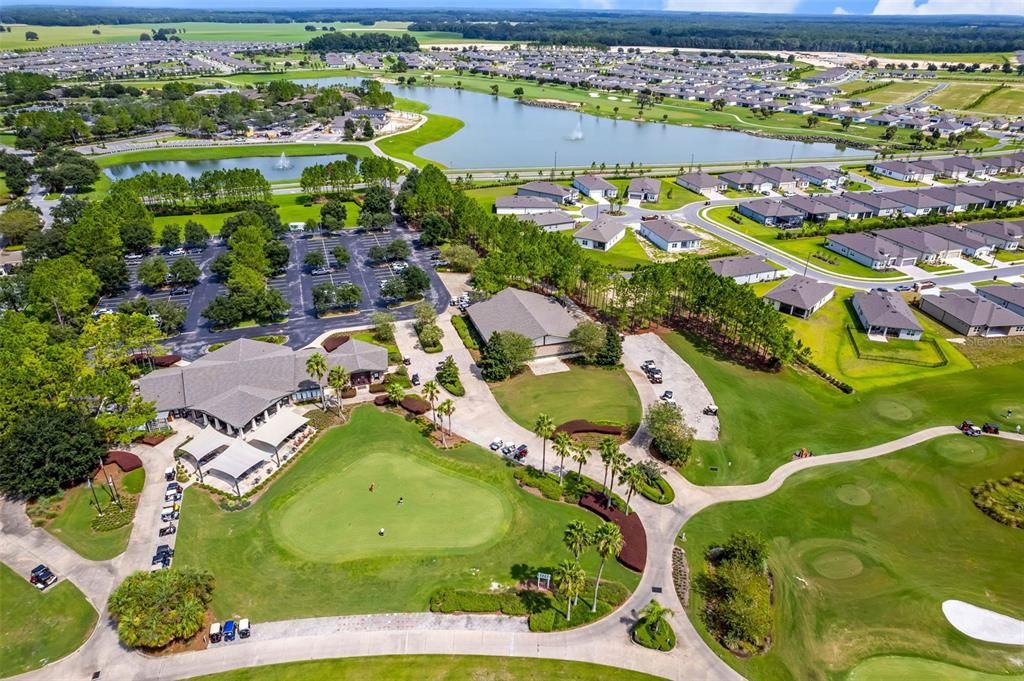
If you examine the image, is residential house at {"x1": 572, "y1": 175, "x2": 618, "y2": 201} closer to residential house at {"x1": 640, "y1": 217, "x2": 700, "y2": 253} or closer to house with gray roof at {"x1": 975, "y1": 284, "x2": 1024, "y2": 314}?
residential house at {"x1": 640, "y1": 217, "x2": 700, "y2": 253}

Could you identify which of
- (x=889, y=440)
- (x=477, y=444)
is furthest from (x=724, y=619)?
(x=889, y=440)

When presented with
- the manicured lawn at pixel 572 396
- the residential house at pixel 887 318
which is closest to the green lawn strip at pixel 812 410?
the residential house at pixel 887 318

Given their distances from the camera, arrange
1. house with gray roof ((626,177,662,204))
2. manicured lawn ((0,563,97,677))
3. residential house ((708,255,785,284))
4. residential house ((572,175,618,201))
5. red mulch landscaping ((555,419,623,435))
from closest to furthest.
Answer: manicured lawn ((0,563,97,677))
red mulch landscaping ((555,419,623,435))
residential house ((708,255,785,284))
house with gray roof ((626,177,662,204))
residential house ((572,175,618,201))

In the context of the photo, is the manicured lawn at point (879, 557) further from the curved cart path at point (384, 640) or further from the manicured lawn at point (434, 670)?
the manicured lawn at point (434, 670)

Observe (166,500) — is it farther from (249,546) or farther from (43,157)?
(43,157)

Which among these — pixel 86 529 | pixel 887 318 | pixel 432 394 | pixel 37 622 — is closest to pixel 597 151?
pixel 887 318

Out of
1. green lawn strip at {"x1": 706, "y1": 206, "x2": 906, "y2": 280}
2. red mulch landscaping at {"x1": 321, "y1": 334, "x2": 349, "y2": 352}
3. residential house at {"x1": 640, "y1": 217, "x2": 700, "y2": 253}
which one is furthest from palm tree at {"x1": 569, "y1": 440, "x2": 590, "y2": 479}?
green lawn strip at {"x1": 706, "y1": 206, "x2": 906, "y2": 280}

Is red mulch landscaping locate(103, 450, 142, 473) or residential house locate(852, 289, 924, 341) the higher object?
residential house locate(852, 289, 924, 341)
